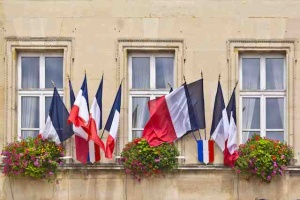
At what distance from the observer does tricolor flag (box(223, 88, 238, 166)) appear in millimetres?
19766

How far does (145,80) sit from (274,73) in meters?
2.69

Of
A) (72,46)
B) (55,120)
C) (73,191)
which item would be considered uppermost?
(72,46)

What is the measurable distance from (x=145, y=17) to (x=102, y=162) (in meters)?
3.11

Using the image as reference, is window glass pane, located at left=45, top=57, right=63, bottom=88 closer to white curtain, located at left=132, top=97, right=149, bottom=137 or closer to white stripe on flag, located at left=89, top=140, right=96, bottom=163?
white stripe on flag, located at left=89, top=140, right=96, bottom=163

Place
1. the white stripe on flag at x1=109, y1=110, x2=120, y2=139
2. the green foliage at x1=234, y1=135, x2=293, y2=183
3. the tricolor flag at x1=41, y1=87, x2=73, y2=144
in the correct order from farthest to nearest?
the tricolor flag at x1=41, y1=87, x2=73, y2=144 → the white stripe on flag at x1=109, y1=110, x2=120, y2=139 → the green foliage at x1=234, y1=135, x2=293, y2=183

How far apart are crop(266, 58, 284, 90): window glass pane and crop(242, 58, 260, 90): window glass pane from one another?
0.68 feet

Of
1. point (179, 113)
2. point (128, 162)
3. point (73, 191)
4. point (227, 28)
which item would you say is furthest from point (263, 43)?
point (73, 191)

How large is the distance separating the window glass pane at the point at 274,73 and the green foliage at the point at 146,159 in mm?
2547

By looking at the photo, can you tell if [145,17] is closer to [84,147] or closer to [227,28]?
[227,28]

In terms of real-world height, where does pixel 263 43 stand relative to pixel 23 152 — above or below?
above

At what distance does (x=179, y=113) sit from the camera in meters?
20.0

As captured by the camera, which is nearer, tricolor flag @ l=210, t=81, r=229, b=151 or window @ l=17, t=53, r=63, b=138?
tricolor flag @ l=210, t=81, r=229, b=151

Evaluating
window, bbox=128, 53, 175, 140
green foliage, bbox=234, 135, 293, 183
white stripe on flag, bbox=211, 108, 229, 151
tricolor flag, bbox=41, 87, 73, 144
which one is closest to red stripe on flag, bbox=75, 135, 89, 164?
tricolor flag, bbox=41, 87, 73, 144

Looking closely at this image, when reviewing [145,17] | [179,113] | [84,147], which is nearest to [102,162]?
[84,147]
